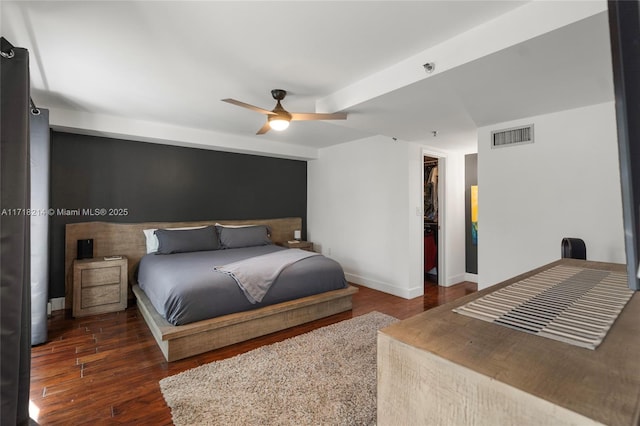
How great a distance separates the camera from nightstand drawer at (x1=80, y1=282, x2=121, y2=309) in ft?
11.1

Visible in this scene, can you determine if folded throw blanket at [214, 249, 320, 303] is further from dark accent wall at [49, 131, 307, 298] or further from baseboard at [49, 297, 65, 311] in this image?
baseboard at [49, 297, 65, 311]

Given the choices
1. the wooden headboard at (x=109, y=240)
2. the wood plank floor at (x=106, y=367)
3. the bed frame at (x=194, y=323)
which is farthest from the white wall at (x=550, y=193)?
the wooden headboard at (x=109, y=240)

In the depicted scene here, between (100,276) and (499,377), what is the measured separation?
13.5 feet

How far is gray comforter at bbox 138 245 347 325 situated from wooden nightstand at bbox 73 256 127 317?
229 mm

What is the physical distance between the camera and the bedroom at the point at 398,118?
184 centimetres

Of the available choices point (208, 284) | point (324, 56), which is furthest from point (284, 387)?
point (324, 56)

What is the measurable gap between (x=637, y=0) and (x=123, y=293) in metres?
4.46

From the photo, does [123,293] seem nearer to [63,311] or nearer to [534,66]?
[63,311]

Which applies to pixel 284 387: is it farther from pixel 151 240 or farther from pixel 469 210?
pixel 469 210

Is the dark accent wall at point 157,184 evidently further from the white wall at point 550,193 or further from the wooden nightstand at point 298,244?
the white wall at point 550,193

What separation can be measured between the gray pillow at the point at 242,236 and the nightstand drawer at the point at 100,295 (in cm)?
138

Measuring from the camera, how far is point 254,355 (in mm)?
2500

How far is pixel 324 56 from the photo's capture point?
2.20m

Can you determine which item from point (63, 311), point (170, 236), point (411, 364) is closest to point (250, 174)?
point (170, 236)
